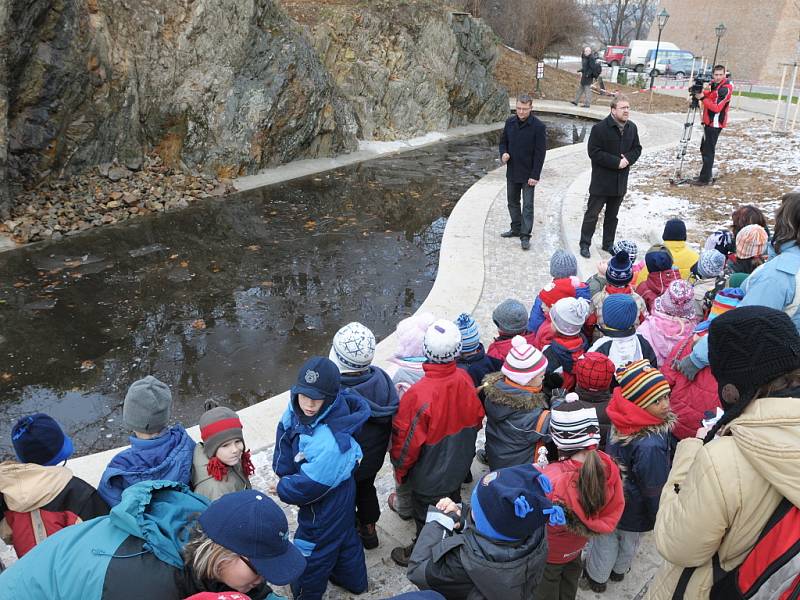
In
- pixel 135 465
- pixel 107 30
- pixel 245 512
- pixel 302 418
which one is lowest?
pixel 135 465

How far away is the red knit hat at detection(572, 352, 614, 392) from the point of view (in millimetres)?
3104

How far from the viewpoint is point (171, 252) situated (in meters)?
8.39

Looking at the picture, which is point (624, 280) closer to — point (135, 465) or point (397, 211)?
point (135, 465)

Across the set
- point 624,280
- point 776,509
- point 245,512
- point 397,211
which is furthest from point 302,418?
point 397,211

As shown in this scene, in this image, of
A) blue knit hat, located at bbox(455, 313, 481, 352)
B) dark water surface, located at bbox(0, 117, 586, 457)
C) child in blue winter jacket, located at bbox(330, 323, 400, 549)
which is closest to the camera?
child in blue winter jacket, located at bbox(330, 323, 400, 549)

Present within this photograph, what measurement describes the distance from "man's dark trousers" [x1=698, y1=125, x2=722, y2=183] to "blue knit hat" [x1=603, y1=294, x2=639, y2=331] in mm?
8198

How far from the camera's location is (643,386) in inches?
109

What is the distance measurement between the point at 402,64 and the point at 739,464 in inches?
649

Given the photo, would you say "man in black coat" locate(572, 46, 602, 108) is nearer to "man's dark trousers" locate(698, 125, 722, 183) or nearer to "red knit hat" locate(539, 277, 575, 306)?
"man's dark trousers" locate(698, 125, 722, 183)

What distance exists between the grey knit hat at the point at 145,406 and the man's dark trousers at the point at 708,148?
33.9ft

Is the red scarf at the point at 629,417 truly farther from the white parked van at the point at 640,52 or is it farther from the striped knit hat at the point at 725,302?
the white parked van at the point at 640,52

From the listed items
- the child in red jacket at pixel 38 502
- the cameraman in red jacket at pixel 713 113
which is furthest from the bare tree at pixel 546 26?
the child in red jacket at pixel 38 502

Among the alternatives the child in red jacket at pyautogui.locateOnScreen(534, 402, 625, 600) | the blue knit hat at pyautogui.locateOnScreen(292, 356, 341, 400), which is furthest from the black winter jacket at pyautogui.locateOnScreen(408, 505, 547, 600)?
the blue knit hat at pyautogui.locateOnScreen(292, 356, 341, 400)

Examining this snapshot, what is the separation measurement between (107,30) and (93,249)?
4.71m
